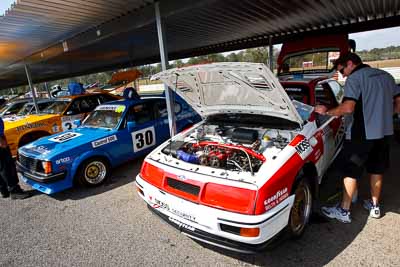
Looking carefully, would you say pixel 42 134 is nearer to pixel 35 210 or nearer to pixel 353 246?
pixel 35 210

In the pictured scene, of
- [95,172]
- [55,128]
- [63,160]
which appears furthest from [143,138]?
[55,128]

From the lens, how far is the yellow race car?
617 centimetres

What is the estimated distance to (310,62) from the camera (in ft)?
23.5

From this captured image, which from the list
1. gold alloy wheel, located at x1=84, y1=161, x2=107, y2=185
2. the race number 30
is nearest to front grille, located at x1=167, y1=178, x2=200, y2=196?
gold alloy wheel, located at x1=84, y1=161, x2=107, y2=185

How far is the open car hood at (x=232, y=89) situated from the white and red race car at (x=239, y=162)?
0.01 m

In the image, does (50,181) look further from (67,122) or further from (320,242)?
(320,242)

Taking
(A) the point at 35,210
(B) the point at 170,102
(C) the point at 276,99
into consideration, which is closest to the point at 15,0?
(B) the point at 170,102

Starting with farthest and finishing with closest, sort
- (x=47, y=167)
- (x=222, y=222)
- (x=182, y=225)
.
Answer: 1. (x=47, y=167)
2. (x=182, y=225)
3. (x=222, y=222)

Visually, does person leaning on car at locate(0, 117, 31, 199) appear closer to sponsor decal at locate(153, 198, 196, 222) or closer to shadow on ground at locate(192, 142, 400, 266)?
sponsor decal at locate(153, 198, 196, 222)

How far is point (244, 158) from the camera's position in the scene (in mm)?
2600

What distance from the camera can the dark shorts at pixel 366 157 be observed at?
9.12 ft

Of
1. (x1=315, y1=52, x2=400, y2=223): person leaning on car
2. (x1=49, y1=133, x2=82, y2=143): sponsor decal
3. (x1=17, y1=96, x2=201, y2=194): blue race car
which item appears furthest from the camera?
(x1=49, y1=133, x2=82, y2=143): sponsor decal

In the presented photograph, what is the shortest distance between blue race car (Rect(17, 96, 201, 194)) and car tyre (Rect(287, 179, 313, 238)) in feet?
10.2

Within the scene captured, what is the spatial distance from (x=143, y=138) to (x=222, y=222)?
3.25m
